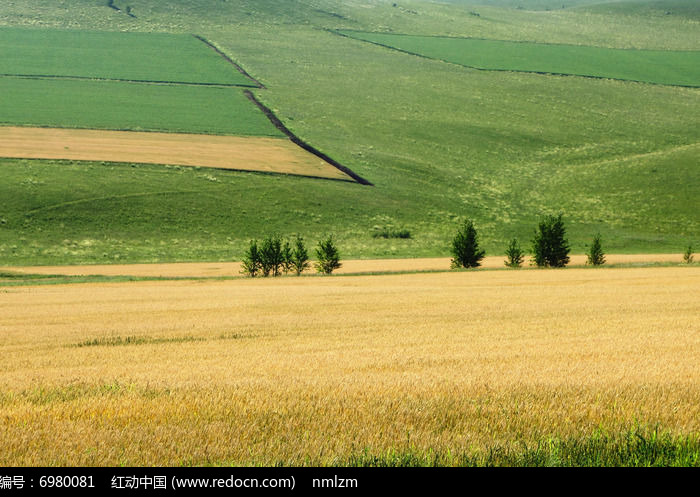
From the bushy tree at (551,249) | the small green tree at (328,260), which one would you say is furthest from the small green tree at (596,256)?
the small green tree at (328,260)

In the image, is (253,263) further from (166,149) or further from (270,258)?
(166,149)

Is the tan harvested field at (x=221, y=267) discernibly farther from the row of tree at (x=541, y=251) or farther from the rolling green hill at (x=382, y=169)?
the rolling green hill at (x=382, y=169)

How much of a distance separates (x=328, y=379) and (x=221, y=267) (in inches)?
1930

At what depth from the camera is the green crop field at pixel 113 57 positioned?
118 metres

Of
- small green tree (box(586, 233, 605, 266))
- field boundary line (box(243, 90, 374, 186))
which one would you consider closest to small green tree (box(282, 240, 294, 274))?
small green tree (box(586, 233, 605, 266))

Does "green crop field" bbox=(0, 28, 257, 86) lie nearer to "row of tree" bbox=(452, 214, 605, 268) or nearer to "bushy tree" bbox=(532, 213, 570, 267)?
"row of tree" bbox=(452, 214, 605, 268)

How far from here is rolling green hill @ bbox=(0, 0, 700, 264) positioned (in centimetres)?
7256

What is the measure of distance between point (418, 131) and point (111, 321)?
290ft

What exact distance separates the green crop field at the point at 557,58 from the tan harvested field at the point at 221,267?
8457cm

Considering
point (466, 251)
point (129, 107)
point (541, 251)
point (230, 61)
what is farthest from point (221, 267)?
point (230, 61)

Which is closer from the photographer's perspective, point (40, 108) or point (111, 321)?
point (111, 321)

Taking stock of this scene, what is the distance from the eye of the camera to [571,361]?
12.6m
